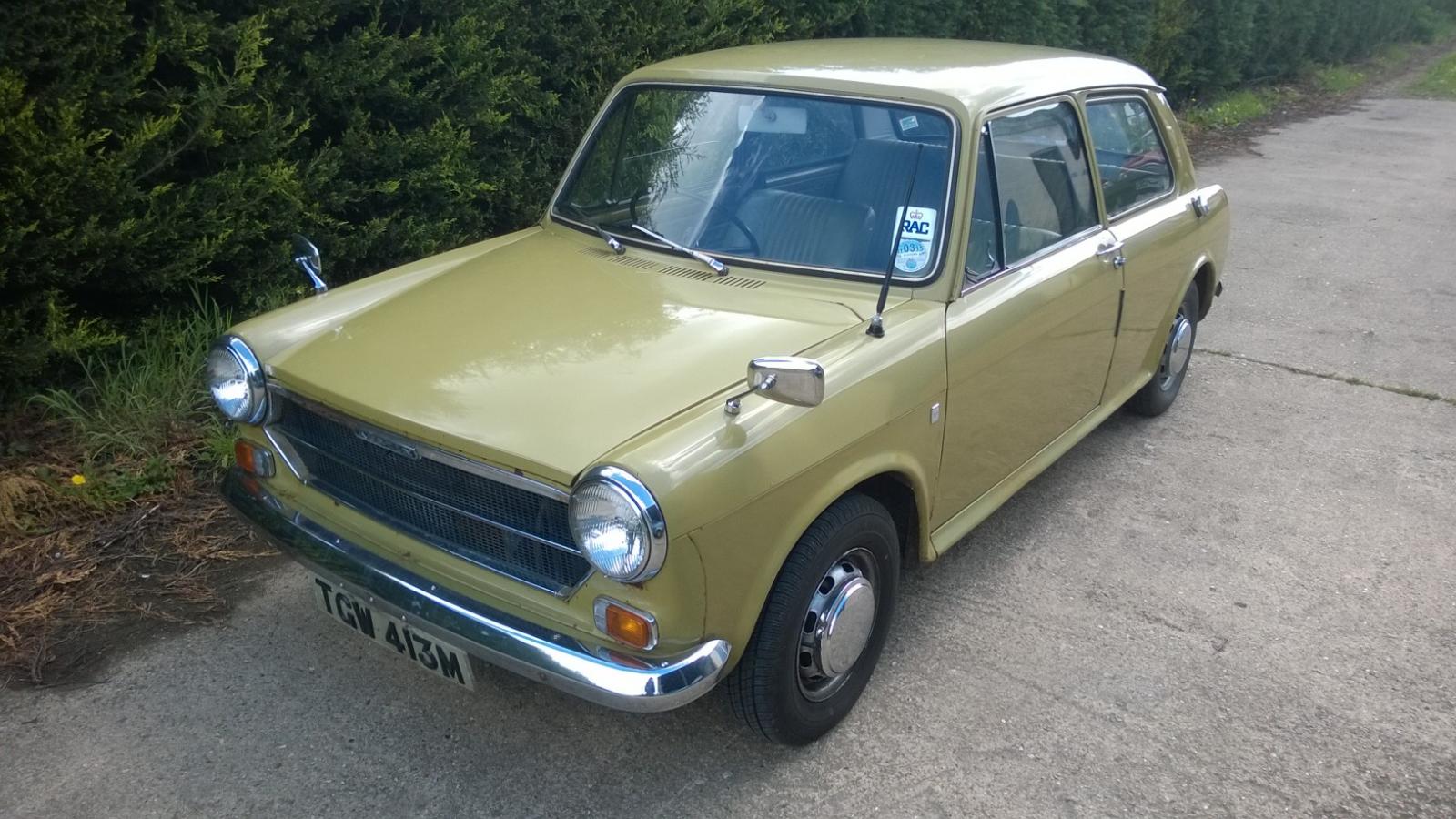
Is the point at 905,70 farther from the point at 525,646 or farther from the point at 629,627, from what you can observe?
the point at 525,646

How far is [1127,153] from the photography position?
4340 millimetres

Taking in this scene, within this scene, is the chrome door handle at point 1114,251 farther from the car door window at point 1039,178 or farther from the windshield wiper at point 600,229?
the windshield wiper at point 600,229

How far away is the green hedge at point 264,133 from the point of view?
3893 millimetres

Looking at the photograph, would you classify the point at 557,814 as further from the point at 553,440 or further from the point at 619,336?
the point at 619,336

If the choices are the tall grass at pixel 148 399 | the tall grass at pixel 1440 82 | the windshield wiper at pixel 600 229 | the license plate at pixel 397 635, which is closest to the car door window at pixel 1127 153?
the windshield wiper at pixel 600 229

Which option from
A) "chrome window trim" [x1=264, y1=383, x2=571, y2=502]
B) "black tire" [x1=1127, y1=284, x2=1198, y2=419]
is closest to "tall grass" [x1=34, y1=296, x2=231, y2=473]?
"chrome window trim" [x1=264, y1=383, x2=571, y2=502]

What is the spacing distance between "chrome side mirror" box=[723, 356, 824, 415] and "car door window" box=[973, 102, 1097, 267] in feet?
4.02

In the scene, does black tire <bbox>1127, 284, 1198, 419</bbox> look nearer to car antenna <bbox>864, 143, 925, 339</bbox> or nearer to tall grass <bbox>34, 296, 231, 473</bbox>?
car antenna <bbox>864, 143, 925, 339</bbox>

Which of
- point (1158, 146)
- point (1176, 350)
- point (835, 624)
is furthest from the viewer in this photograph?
point (1176, 350)

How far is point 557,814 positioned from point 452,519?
757mm

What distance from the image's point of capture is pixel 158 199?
13.9 feet

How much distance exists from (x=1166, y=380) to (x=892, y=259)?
2.47 meters

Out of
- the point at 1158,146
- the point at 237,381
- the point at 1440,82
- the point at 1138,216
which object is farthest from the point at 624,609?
the point at 1440,82

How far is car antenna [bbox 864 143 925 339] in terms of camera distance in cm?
289
